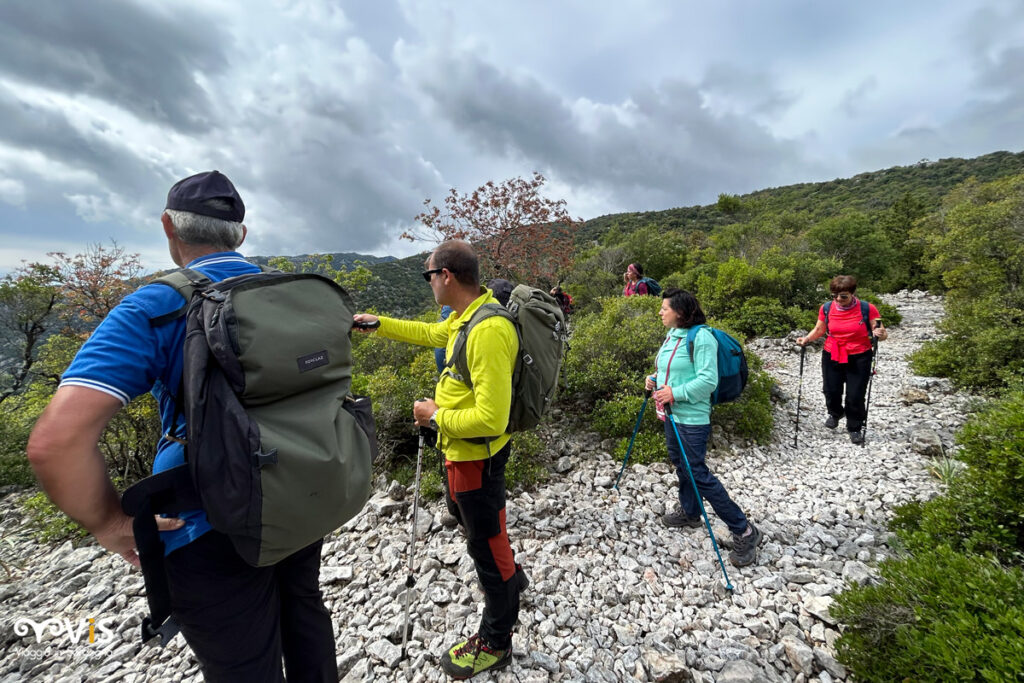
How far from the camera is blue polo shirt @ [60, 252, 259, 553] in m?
1.10

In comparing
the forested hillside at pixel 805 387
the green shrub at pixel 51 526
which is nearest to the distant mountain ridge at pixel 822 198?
the forested hillside at pixel 805 387

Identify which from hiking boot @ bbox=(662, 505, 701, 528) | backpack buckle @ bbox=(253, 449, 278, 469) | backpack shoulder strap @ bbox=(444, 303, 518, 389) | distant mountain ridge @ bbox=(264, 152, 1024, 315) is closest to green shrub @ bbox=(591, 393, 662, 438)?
hiking boot @ bbox=(662, 505, 701, 528)

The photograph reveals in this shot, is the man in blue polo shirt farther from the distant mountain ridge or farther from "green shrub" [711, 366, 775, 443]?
the distant mountain ridge

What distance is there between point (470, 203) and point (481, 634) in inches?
385

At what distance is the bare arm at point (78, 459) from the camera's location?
1.03 meters

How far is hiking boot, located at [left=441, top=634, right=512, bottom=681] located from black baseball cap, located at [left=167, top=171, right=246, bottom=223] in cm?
257

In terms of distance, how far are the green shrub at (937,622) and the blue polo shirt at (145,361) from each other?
3144mm

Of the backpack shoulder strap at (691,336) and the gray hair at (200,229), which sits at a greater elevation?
the gray hair at (200,229)

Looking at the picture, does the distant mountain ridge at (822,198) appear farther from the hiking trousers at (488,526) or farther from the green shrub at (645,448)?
the hiking trousers at (488,526)

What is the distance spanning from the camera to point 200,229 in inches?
57.9

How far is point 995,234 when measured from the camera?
12.2 metres

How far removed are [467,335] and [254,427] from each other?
1009 mm

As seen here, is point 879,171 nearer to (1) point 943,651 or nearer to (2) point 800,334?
(2) point 800,334

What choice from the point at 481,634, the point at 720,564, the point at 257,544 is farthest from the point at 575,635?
the point at 257,544
